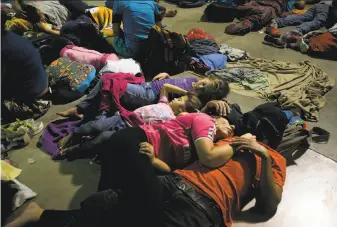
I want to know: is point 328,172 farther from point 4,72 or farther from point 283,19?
point 283,19

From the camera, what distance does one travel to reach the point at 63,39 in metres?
3.81

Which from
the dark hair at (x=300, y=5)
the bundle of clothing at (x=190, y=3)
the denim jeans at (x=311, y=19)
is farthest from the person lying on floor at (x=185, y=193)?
the dark hair at (x=300, y=5)

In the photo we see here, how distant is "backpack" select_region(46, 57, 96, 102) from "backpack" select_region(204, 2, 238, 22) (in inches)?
111

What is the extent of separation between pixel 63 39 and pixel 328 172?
2943 millimetres

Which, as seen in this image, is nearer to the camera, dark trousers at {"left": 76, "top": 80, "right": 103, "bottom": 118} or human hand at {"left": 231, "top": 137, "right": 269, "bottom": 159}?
human hand at {"left": 231, "top": 137, "right": 269, "bottom": 159}

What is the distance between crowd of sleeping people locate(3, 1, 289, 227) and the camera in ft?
6.24

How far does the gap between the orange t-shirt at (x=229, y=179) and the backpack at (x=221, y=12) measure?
12.7 feet

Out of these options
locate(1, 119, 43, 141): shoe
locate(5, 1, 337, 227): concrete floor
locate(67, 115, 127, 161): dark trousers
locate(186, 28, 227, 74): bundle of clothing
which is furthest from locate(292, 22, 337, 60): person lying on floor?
locate(1, 119, 43, 141): shoe

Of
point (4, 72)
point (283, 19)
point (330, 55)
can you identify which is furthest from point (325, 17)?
point (4, 72)

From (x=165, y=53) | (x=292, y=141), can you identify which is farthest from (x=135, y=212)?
(x=165, y=53)

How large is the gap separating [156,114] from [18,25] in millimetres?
2511

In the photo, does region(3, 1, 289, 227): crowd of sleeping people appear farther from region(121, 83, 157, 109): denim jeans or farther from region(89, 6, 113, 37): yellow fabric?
region(89, 6, 113, 37): yellow fabric

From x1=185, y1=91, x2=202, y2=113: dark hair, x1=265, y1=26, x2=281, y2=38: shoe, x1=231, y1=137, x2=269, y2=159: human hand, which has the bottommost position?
x1=265, y1=26, x2=281, y2=38: shoe

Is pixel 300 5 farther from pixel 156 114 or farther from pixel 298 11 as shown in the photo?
pixel 156 114
